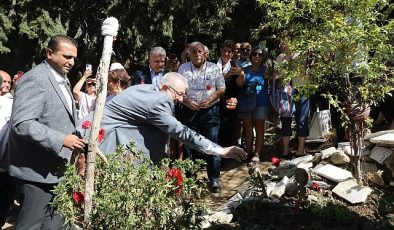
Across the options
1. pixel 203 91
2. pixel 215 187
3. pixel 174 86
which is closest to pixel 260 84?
pixel 203 91

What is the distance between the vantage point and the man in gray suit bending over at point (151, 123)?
3.38 m

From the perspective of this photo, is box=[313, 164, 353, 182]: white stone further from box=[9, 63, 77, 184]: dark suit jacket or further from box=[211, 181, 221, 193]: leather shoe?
box=[9, 63, 77, 184]: dark suit jacket

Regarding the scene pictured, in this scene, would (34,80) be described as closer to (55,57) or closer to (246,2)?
(55,57)

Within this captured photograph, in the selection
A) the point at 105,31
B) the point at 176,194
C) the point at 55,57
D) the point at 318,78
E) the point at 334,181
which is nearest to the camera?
the point at 105,31

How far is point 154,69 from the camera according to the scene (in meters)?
6.17

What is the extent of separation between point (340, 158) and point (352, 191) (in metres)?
0.77

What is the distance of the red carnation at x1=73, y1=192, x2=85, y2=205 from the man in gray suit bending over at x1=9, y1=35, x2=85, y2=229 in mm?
287

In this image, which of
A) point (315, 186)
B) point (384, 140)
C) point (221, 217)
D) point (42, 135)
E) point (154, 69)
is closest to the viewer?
point (42, 135)

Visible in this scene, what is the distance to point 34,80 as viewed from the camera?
3049mm

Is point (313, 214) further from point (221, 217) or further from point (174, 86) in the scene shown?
point (174, 86)

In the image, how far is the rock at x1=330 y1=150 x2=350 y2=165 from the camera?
549 centimetres

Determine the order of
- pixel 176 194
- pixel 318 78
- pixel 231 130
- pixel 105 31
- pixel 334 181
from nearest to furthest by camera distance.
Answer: pixel 105 31 → pixel 176 194 → pixel 318 78 → pixel 334 181 → pixel 231 130

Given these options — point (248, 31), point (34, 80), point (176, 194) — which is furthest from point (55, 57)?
point (248, 31)

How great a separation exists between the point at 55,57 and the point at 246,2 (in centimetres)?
807
